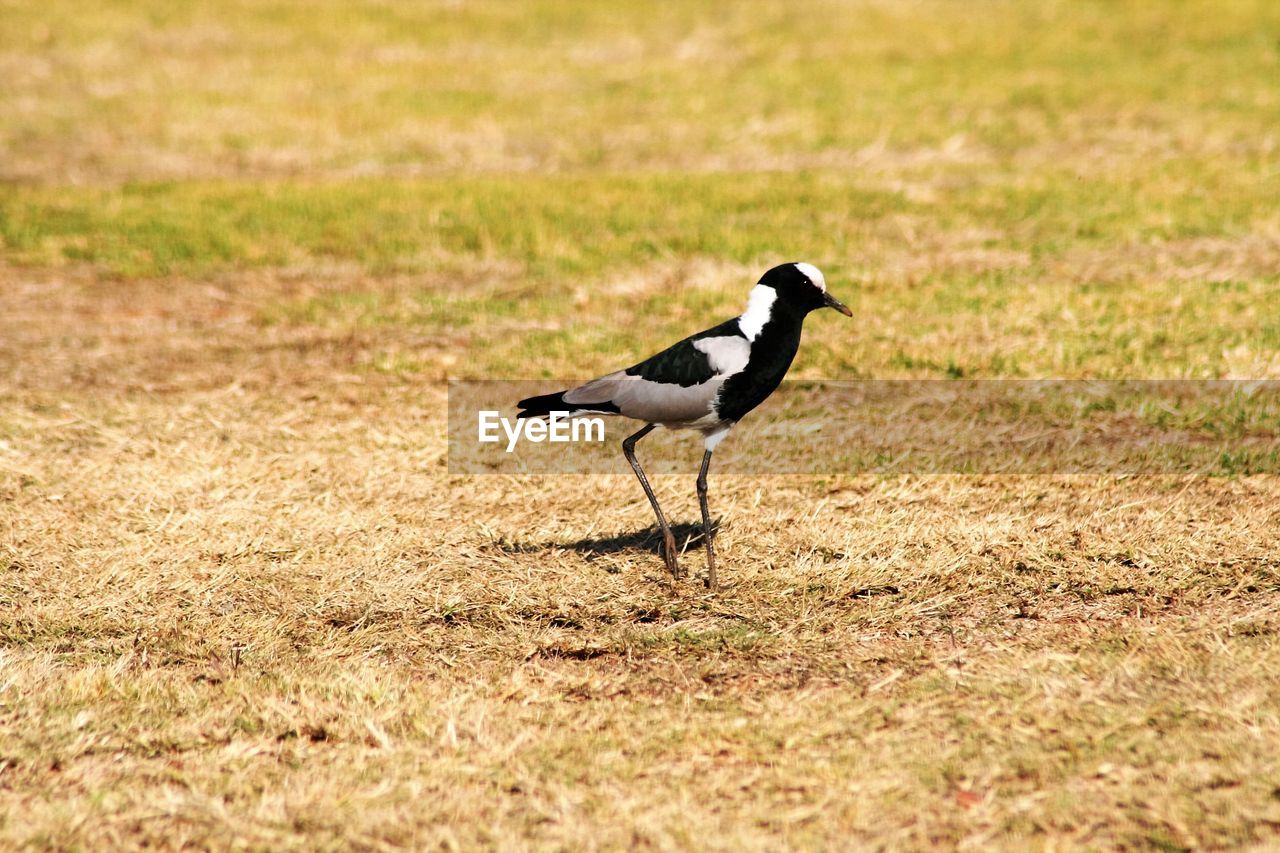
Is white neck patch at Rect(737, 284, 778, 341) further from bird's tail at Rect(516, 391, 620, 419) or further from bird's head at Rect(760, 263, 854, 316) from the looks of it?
bird's tail at Rect(516, 391, 620, 419)

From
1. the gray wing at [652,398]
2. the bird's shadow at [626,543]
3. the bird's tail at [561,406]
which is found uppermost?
the gray wing at [652,398]

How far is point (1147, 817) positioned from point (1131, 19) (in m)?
17.3

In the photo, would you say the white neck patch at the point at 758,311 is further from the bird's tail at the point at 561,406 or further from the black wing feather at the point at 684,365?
the bird's tail at the point at 561,406

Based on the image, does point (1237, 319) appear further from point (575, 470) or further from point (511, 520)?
point (511, 520)

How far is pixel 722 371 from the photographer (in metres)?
6.19

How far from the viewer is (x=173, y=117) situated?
1684cm

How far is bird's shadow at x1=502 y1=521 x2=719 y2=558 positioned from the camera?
6922 mm

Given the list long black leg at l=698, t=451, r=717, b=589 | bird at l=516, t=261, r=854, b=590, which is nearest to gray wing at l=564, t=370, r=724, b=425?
bird at l=516, t=261, r=854, b=590

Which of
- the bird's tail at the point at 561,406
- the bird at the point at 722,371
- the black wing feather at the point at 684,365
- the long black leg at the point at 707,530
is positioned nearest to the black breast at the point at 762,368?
the bird at the point at 722,371

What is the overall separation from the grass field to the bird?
79cm

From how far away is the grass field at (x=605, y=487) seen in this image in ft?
15.9

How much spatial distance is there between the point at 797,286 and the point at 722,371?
1.71 ft

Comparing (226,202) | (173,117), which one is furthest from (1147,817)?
(173,117)

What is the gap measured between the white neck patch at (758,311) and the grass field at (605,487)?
3.75ft
